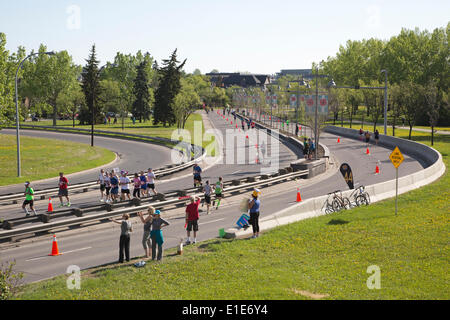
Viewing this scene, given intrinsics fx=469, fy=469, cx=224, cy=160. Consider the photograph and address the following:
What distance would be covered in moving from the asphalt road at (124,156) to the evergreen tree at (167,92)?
2261 centimetres

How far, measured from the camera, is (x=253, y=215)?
15570 mm

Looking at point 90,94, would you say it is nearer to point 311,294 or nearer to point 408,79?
point 408,79

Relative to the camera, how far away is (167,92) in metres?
90.0

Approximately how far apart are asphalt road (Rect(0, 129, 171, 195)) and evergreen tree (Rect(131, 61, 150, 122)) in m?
33.6

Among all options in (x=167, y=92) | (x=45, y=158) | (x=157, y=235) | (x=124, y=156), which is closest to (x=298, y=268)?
(x=157, y=235)

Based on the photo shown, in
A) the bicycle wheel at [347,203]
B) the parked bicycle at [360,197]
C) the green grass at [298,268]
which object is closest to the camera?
the green grass at [298,268]

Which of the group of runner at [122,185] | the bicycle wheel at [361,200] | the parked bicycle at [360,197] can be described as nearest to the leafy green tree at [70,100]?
the group of runner at [122,185]

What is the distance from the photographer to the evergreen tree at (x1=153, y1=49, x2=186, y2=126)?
3521 inches

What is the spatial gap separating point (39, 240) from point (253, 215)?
8.22 metres

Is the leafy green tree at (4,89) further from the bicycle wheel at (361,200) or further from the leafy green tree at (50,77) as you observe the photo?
the leafy green tree at (50,77)

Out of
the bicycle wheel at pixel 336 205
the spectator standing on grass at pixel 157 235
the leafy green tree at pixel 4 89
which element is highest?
the leafy green tree at pixel 4 89

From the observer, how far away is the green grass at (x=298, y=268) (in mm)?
10445

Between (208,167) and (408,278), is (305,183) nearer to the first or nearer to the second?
(208,167)
